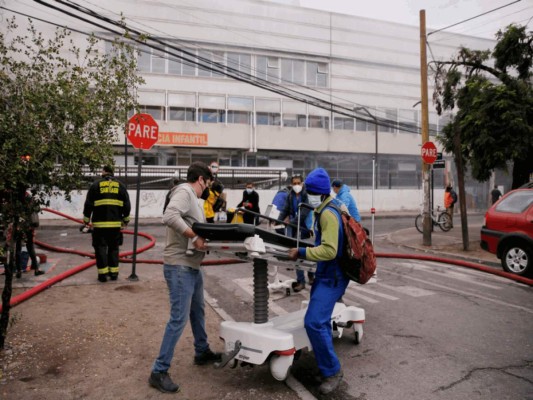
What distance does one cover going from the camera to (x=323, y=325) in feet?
11.6

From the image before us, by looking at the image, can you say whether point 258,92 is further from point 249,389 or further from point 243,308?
point 249,389

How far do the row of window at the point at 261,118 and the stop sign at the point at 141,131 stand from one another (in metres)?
21.1

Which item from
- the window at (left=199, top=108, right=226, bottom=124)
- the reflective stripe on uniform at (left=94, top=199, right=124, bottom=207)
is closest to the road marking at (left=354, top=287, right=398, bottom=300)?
the reflective stripe on uniform at (left=94, top=199, right=124, bottom=207)

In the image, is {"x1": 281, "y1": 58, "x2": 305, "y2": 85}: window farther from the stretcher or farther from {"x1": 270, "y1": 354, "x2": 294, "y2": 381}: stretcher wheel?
{"x1": 270, "y1": 354, "x2": 294, "y2": 381}: stretcher wheel

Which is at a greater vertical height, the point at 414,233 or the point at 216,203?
the point at 216,203

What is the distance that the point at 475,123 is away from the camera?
39.9ft

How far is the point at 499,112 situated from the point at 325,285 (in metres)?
10.8

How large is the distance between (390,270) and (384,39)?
30429mm

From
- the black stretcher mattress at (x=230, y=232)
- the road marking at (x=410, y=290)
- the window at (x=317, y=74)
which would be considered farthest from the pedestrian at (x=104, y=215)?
the window at (x=317, y=74)

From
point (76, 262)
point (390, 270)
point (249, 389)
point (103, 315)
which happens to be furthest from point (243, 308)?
point (76, 262)

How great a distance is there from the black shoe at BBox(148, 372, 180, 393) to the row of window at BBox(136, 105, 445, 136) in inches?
1029

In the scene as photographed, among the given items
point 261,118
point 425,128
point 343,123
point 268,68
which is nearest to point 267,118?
point 261,118

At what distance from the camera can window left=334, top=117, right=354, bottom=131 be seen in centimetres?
3288

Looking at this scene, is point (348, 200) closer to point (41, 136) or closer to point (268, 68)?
point (41, 136)
